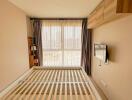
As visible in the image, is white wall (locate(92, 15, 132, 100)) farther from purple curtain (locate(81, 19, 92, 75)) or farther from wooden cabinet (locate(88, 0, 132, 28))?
purple curtain (locate(81, 19, 92, 75))

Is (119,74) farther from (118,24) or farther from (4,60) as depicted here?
(4,60)

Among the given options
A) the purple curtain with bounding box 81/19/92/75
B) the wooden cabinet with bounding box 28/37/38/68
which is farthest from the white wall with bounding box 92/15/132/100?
the wooden cabinet with bounding box 28/37/38/68

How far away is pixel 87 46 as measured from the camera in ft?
16.7

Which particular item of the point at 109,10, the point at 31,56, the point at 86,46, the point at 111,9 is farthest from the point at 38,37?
the point at 111,9

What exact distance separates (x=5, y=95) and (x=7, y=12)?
1.83m

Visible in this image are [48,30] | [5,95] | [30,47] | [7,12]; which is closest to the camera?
[5,95]

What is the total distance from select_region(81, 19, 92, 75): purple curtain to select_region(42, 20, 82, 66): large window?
0.22 m

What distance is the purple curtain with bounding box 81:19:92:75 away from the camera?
506 centimetres

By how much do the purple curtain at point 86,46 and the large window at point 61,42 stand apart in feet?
0.71

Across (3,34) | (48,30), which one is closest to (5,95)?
(3,34)

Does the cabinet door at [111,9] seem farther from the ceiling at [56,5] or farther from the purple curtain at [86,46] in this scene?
the purple curtain at [86,46]

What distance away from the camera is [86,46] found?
16.7ft

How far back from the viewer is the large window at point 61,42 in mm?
5176

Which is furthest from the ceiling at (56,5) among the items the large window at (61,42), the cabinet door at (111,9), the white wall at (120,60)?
the large window at (61,42)
